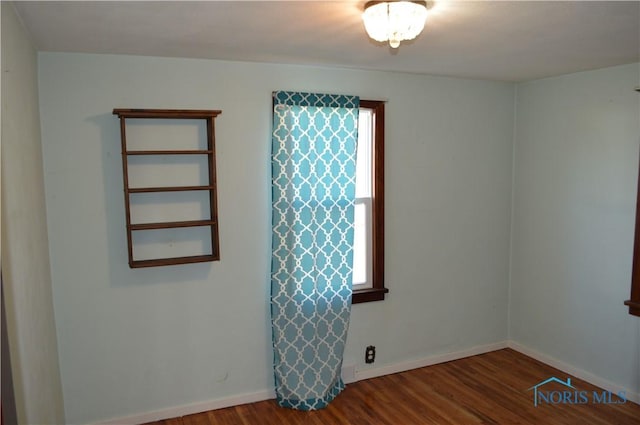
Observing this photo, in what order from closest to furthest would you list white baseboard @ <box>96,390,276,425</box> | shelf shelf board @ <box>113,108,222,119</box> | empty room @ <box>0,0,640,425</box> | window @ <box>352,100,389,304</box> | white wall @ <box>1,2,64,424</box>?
1. white wall @ <box>1,2,64,424</box>
2. empty room @ <box>0,0,640,425</box>
3. shelf shelf board @ <box>113,108,222,119</box>
4. white baseboard @ <box>96,390,276,425</box>
5. window @ <box>352,100,389,304</box>

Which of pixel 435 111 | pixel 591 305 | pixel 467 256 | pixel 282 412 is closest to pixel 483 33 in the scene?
pixel 435 111

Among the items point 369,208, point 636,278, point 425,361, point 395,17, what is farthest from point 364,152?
point 636,278

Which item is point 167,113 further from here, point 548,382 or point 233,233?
point 548,382

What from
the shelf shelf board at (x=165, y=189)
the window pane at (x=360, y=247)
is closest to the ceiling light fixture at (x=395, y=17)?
the shelf shelf board at (x=165, y=189)

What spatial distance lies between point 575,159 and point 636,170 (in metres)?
0.46

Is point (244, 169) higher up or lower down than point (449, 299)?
higher up

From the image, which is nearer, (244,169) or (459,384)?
(244,169)

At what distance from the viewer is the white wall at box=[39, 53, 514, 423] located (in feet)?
9.21

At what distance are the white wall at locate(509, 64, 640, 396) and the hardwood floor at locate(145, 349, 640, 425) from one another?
32cm

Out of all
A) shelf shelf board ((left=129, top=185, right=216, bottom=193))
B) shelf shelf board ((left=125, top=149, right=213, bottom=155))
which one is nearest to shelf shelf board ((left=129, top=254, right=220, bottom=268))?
shelf shelf board ((left=129, top=185, right=216, bottom=193))

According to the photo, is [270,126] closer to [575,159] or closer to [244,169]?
[244,169]

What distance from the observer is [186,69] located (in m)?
2.95

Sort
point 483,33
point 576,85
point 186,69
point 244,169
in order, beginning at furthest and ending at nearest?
point 576,85 < point 244,169 < point 186,69 < point 483,33

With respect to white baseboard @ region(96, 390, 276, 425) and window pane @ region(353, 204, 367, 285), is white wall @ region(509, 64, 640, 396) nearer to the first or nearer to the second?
window pane @ region(353, 204, 367, 285)
